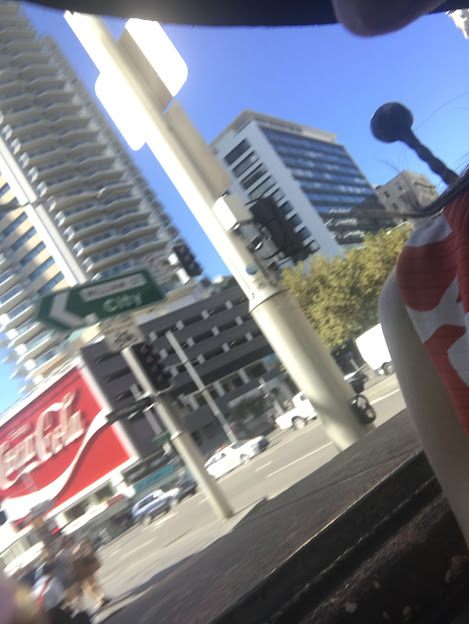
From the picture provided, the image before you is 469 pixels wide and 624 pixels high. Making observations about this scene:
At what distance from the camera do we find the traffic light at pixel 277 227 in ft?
17.4

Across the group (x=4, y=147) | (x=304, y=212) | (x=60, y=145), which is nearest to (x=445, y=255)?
(x=304, y=212)

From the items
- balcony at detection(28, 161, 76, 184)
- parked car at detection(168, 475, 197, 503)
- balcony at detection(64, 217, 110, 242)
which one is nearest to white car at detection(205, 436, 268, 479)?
parked car at detection(168, 475, 197, 503)

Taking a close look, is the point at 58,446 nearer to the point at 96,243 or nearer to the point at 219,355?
the point at 96,243

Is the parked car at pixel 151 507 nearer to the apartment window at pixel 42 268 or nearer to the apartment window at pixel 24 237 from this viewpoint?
the apartment window at pixel 42 268

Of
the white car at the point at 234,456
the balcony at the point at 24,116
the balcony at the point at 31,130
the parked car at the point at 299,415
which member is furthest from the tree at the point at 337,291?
the balcony at the point at 24,116

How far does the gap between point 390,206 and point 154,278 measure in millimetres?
5582

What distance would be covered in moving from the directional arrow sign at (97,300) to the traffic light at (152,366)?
3.80ft

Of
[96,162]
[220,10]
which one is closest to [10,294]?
[96,162]

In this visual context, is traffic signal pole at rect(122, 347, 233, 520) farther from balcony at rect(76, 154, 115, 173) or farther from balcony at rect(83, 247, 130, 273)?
balcony at rect(76, 154, 115, 173)

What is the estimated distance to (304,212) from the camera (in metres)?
40.0

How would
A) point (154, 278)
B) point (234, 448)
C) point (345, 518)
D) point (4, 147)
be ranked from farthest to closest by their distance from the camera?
point (4, 147) → point (234, 448) → point (154, 278) → point (345, 518)

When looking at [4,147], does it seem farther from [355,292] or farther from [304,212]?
[355,292]

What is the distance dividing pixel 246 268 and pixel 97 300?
1.64m

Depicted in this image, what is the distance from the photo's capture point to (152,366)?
7051 millimetres
